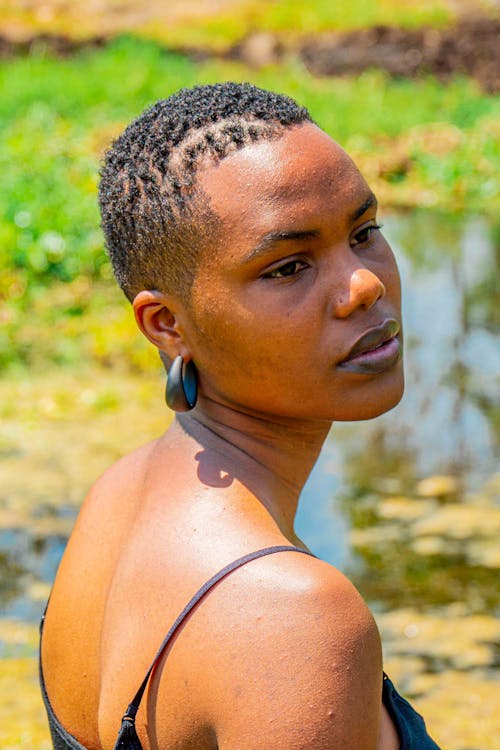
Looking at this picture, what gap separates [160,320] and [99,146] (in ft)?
32.4

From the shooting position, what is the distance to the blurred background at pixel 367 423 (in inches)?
146

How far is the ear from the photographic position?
173cm

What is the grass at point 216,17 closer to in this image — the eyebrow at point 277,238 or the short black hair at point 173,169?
the short black hair at point 173,169

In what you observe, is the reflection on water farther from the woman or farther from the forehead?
the forehead

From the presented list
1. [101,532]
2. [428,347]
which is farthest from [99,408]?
[101,532]

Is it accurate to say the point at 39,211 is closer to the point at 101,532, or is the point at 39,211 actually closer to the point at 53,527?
the point at 53,527

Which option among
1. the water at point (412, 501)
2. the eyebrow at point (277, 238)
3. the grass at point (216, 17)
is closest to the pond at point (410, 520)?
the water at point (412, 501)

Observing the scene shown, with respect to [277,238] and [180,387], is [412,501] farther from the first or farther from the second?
[277,238]

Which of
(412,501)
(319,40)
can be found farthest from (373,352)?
(319,40)

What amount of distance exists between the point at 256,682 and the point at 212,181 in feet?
2.15

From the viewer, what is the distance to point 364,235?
1.71 meters

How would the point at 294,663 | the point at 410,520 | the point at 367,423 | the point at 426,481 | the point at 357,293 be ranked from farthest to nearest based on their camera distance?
the point at 367,423
the point at 426,481
the point at 410,520
the point at 357,293
the point at 294,663

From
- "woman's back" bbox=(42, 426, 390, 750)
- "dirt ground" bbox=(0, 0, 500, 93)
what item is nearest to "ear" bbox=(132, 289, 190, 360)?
"woman's back" bbox=(42, 426, 390, 750)

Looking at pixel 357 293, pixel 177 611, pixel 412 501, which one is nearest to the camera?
pixel 177 611
